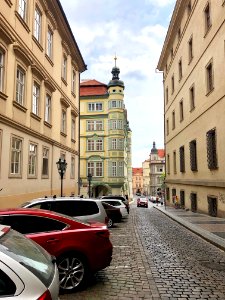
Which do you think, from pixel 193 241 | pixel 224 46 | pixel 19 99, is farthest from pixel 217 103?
pixel 19 99

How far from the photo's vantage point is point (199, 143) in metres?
24.1

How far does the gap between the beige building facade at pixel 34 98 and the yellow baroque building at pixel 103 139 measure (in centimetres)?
2611

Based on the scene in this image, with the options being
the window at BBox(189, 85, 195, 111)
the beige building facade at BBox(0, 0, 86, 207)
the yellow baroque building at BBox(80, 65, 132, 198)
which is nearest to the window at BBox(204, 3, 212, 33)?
the window at BBox(189, 85, 195, 111)

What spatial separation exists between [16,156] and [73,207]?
7419mm

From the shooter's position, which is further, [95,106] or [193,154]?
[95,106]

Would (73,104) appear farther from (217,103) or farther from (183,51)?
(217,103)

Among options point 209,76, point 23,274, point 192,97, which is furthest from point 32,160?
point 23,274

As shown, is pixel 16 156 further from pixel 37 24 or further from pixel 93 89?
pixel 93 89

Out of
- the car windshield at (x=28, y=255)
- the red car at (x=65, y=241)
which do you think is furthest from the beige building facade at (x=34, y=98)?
the car windshield at (x=28, y=255)

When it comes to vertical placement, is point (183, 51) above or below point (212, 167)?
above

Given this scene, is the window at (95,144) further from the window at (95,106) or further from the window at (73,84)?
the window at (73,84)

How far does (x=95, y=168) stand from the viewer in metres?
54.9

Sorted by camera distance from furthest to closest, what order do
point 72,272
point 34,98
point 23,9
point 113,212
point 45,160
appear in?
point 45,160 < point 34,98 < point 113,212 < point 23,9 < point 72,272

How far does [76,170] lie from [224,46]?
1675 centimetres
